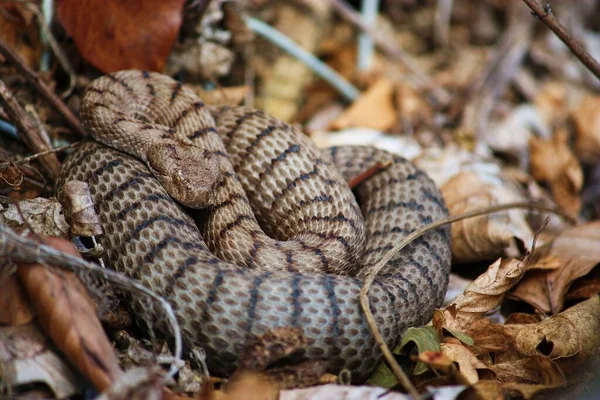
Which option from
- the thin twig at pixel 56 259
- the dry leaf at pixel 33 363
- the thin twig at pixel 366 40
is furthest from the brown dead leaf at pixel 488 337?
the thin twig at pixel 366 40

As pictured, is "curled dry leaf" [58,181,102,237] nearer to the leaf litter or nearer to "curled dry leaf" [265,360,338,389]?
the leaf litter

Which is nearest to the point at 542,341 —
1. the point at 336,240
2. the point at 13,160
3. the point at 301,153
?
the point at 336,240

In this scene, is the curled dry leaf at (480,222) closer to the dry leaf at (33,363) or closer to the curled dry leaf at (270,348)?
the curled dry leaf at (270,348)

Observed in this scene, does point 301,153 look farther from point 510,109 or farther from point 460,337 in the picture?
point 510,109

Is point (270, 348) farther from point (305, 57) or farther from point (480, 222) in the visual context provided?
point (305, 57)

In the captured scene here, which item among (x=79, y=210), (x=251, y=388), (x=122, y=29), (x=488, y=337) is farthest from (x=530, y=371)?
(x=122, y=29)

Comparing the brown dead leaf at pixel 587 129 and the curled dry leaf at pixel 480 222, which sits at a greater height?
the brown dead leaf at pixel 587 129
